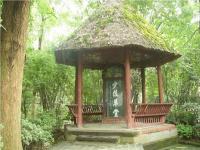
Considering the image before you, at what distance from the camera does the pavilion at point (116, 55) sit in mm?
13898

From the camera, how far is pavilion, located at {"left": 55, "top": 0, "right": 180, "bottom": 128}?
13.9m

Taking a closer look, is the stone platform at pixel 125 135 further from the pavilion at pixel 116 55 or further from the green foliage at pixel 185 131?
the green foliage at pixel 185 131

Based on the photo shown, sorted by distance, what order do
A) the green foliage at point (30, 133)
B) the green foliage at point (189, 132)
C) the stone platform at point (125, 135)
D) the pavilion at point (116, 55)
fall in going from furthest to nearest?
the green foliage at point (189, 132), the pavilion at point (116, 55), the stone platform at point (125, 135), the green foliage at point (30, 133)

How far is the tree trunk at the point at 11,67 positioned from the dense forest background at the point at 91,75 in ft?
7.27

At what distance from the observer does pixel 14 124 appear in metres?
9.51

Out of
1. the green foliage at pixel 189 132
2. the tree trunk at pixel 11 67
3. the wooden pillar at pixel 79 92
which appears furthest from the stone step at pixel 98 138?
the tree trunk at pixel 11 67

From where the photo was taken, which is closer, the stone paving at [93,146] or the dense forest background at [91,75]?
the stone paving at [93,146]

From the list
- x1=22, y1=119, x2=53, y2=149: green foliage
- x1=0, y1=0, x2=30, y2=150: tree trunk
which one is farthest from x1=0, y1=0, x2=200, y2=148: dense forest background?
x1=0, y1=0, x2=30, y2=150: tree trunk

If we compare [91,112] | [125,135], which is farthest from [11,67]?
[91,112]

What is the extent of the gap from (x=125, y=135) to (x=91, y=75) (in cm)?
705

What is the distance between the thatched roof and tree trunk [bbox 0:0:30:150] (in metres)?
4.70

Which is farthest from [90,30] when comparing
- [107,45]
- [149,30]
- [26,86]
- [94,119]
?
[94,119]

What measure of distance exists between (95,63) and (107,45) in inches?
136

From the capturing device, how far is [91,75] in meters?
19.7
